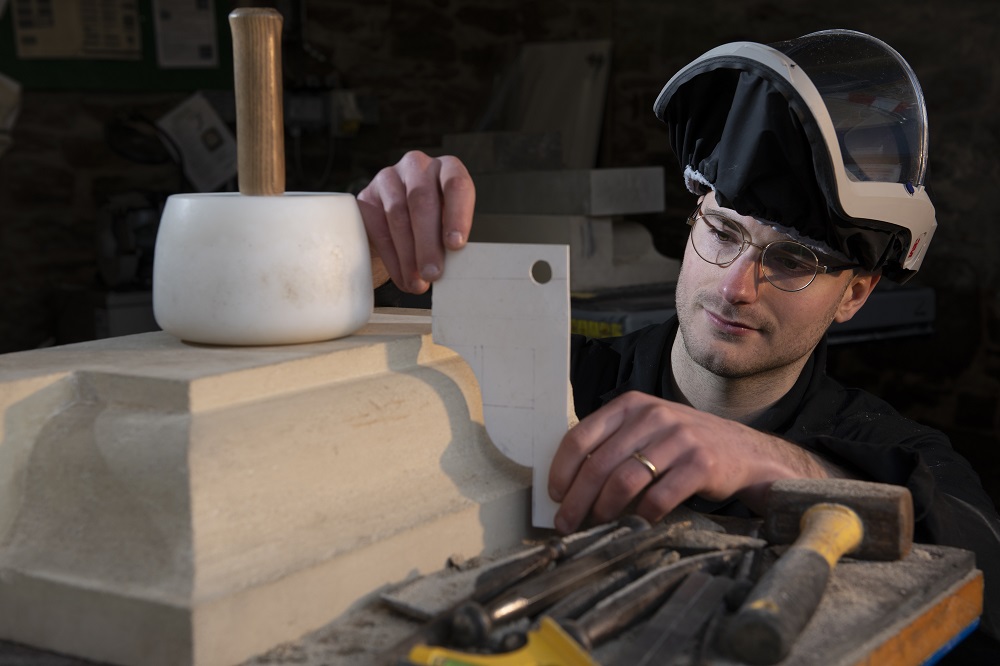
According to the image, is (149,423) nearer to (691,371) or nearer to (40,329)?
(691,371)

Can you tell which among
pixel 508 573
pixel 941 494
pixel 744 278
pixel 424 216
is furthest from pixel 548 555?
pixel 744 278

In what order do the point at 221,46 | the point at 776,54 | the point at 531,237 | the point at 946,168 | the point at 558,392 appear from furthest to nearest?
the point at 221,46 < the point at 946,168 < the point at 531,237 < the point at 776,54 < the point at 558,392

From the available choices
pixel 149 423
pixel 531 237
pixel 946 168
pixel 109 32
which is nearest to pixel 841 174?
pixel 149 423

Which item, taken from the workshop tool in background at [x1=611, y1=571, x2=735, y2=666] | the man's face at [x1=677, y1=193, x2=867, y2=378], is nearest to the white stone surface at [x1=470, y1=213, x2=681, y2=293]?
the man's face at [x1=677, y1=193, x2=867, y2=378]

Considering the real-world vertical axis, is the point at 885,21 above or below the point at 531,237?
above

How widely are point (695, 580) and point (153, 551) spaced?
43 cm

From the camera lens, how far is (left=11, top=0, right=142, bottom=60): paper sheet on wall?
4330 millimetres

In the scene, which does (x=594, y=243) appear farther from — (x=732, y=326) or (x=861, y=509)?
(x=861, y=509)

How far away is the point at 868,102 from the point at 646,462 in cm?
84

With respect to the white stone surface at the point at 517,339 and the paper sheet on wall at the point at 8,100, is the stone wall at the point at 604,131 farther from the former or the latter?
the white stone surface at the point at 517,339

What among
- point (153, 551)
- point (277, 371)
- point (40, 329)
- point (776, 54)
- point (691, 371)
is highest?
point (776, 54)

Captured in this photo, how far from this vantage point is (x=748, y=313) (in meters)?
1.76

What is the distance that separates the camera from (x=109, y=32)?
4.52 meters

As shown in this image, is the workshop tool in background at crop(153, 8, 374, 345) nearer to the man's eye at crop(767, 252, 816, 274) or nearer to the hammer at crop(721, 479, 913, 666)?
the hammer at crop(721, 479, 913, 666)
